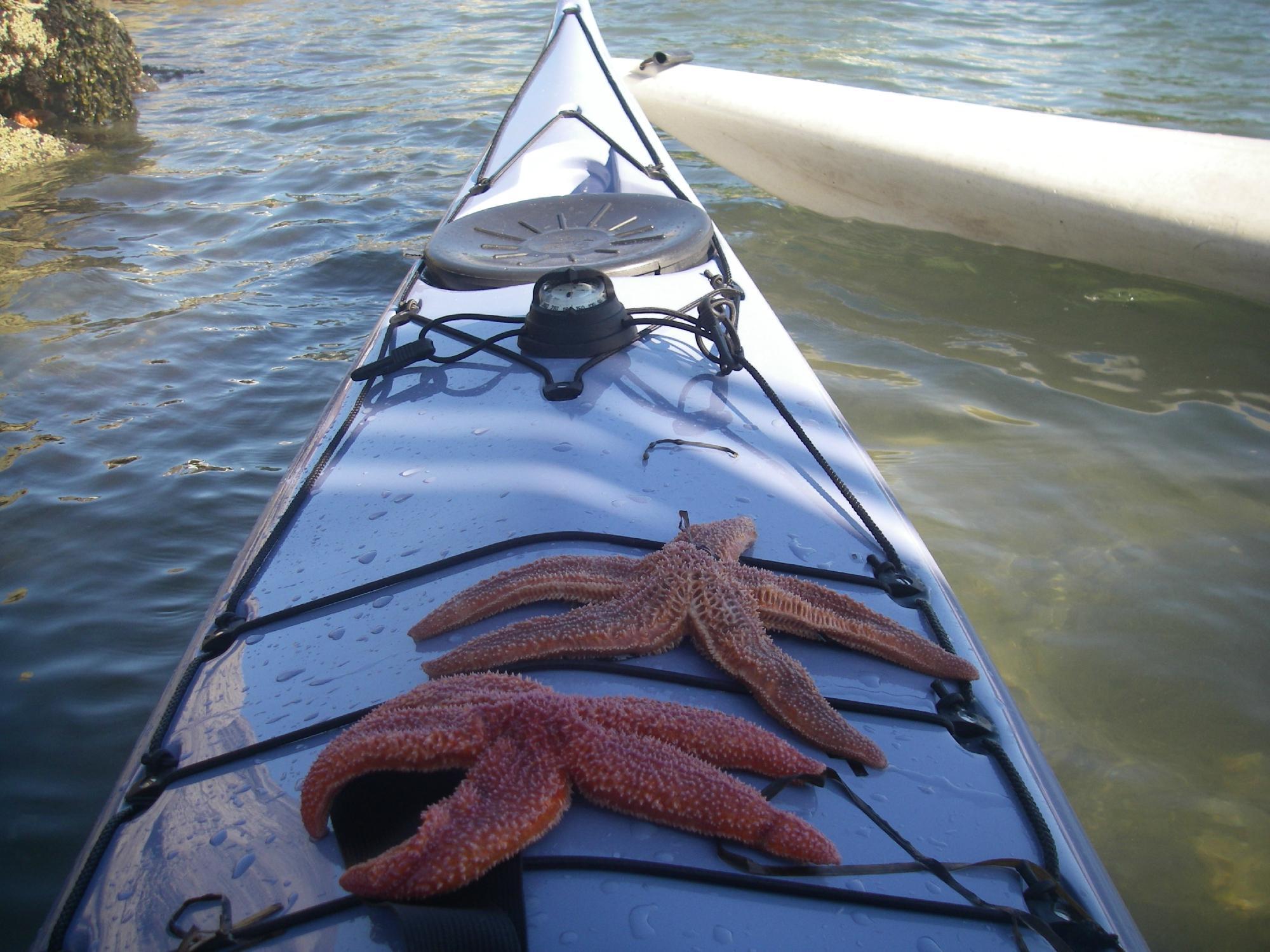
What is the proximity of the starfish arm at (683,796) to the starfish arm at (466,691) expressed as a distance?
0.42 ft

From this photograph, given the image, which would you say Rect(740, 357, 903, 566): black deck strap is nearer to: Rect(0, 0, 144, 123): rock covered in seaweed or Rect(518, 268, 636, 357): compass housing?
Rect(518, 268, 636, 357): compass housing

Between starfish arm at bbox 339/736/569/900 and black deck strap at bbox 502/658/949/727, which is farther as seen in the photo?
black deck strap at bbox 502/658/949/727

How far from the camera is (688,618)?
147 centimetres

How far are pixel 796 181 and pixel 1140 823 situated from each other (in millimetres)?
4420

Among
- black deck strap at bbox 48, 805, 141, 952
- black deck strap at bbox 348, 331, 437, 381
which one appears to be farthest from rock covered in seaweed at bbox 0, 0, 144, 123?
black deck strap at bbox 48, 805, 141, 952

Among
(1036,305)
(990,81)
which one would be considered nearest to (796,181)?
(1036,305)

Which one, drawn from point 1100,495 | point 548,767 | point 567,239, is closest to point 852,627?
point 548,767

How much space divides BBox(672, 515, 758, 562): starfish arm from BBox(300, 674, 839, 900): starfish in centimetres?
44

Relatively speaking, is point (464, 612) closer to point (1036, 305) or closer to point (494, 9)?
point (1036, 305)

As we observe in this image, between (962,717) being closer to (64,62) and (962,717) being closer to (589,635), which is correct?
(589,635)

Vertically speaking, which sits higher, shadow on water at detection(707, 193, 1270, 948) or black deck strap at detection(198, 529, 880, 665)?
black deck strap at detection(198, 529, 880, 665)

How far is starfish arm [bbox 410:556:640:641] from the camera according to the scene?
1.52 meters

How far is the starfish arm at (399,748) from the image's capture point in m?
1.12

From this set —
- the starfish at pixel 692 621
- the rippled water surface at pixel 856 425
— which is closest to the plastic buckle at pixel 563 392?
the starfish at pixel 692 621
